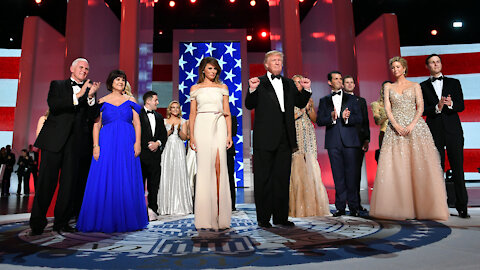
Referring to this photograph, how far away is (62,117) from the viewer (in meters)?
2.82

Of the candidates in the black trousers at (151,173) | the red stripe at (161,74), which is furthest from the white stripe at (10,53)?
the black trousers at (151,173)

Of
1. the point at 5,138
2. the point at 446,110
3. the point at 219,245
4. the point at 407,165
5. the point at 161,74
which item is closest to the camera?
the point at 219,245

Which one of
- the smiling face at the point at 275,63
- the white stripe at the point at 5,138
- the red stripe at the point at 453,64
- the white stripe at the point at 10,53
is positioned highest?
the white stripe at the point at 10,53

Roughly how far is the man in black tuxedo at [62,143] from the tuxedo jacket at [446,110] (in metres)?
3.42

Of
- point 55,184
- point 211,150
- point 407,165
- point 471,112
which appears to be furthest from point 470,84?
point 55,184

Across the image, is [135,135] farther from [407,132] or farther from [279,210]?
[407,132]

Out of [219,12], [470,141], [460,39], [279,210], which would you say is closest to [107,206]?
[279,210]

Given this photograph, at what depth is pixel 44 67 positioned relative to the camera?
383 inches

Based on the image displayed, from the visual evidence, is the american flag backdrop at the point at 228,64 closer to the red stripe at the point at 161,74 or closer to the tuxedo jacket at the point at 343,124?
the red stripe at the point at 161,74

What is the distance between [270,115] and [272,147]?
0.29 m

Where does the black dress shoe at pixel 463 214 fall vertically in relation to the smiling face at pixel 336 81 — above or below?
below

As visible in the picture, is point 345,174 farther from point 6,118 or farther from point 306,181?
point 6,118

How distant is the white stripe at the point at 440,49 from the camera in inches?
428

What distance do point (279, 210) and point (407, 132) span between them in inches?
62.5
